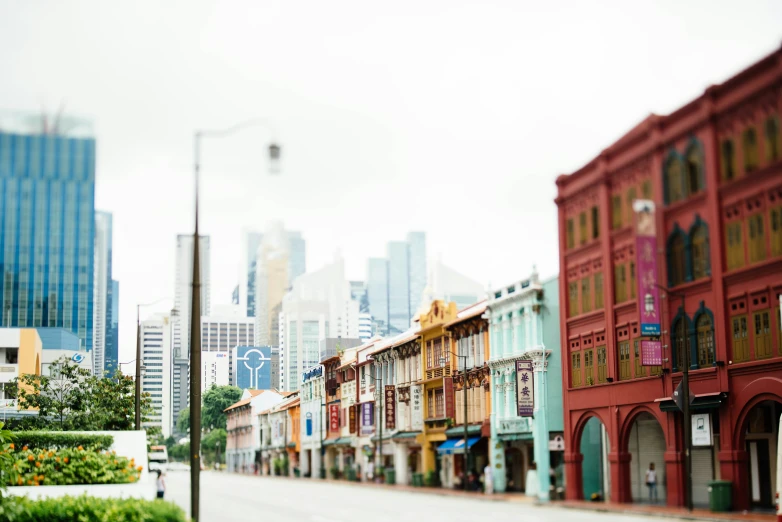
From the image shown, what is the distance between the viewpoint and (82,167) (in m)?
27.4

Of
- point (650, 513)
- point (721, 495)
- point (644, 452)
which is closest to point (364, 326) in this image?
point (644, 452)

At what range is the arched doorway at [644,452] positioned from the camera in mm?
49681

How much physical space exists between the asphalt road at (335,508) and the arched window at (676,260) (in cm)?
1056

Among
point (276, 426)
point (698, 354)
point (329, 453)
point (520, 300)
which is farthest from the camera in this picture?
point (329, 453)

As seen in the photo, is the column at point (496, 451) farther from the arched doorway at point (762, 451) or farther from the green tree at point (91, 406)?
the arched doorway at point (762, 451)

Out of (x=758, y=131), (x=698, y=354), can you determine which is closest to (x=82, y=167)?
(x=758, y=131)

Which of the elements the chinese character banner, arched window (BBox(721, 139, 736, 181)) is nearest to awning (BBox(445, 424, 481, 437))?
the chinese character banner

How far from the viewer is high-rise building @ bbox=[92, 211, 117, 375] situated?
57.6 meters

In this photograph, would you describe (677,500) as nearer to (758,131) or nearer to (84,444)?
(758,131)

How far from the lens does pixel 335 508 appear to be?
41.7m

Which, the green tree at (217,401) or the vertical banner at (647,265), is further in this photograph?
the green tree at (217,401)

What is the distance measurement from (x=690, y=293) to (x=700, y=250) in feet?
6.67

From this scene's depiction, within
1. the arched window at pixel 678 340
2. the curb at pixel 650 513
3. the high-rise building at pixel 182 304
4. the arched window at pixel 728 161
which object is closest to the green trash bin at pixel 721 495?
the curb at pixel 650 513

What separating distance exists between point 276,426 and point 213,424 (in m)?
17.3
